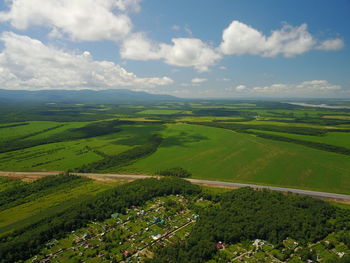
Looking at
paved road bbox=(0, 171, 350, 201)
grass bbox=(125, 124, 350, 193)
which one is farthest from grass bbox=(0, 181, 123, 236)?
grass bbox=(125, 124, 350, 193)

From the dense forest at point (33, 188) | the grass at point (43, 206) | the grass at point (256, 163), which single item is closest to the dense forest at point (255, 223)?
the grass at point (256, 163)

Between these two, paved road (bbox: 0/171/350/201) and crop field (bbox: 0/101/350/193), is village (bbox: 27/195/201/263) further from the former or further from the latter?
crop field (bbox: 0/101/350/193)

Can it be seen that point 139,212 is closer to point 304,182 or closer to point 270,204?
point 270,204

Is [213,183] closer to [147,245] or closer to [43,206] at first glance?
[147,245]

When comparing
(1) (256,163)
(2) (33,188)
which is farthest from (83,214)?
(1) (256,163)

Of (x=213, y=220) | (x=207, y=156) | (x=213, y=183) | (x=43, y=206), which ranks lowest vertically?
(x=43, y=206)

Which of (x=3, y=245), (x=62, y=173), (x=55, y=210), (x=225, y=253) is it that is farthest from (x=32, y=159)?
(x=225, y=253)
